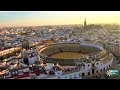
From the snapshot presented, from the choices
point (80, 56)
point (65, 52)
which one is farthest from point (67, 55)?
point (80, 56)

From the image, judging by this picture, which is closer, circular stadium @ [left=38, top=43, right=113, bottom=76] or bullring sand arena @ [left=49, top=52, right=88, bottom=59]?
circular stadium @ [left=38, top=43, right=113, bottom=76]

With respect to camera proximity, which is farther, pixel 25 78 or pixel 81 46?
pixel 81 46

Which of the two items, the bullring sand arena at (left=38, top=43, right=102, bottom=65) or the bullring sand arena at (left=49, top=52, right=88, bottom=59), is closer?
the bullring sand arena at (left=38, top=43, right=102, bottom=65)

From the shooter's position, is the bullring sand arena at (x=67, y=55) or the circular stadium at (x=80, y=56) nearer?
the circular stadium at (x=80, y=56)

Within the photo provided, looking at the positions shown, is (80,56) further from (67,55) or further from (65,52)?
(65,52)

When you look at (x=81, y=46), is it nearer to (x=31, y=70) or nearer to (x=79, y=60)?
(x=79, y=60)
